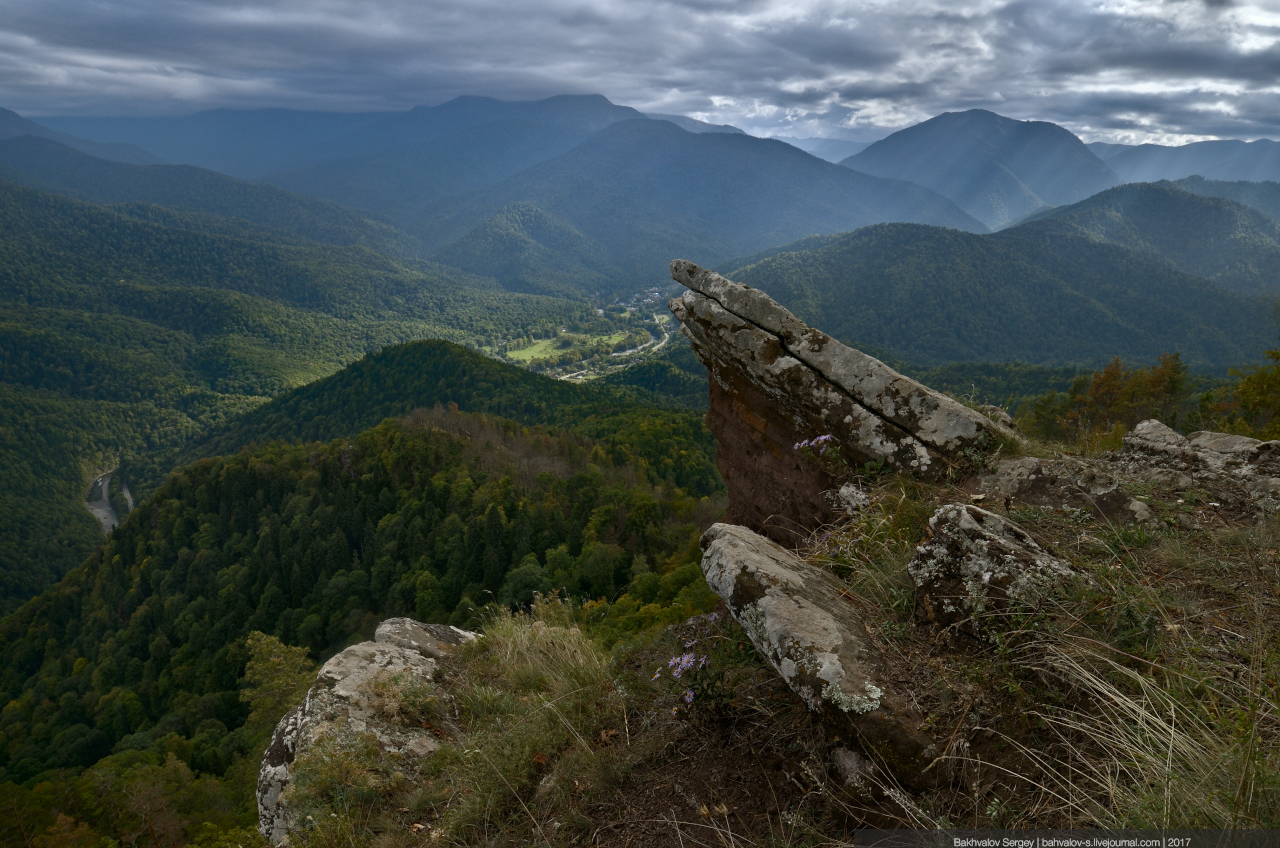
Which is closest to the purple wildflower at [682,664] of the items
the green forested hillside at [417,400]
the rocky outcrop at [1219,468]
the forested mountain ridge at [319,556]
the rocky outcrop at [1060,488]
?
the rocky outcrop at [1060,488]

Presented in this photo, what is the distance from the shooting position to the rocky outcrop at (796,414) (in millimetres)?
7867

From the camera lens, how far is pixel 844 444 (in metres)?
8.55

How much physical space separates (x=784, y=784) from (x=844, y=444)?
526cm

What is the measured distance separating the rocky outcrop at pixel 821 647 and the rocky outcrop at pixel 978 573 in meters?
0.62

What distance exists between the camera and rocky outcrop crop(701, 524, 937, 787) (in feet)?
12.4

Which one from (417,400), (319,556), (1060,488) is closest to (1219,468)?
(1060,488)

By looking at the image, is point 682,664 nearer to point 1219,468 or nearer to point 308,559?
point 1219,468

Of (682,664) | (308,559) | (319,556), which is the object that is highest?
(682,664)

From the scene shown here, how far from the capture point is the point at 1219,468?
695cm

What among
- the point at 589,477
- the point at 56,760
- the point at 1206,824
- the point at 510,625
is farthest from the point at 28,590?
the point at 1206,824

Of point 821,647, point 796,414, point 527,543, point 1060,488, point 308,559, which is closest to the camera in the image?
point 821,647

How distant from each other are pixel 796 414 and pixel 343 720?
7651mm

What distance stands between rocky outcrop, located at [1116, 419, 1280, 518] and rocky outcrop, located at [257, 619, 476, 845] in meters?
9.34

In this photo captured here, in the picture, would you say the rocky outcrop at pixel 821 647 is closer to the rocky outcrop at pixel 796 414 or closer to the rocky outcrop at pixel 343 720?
the rocky outcrop at pixel 796 414
